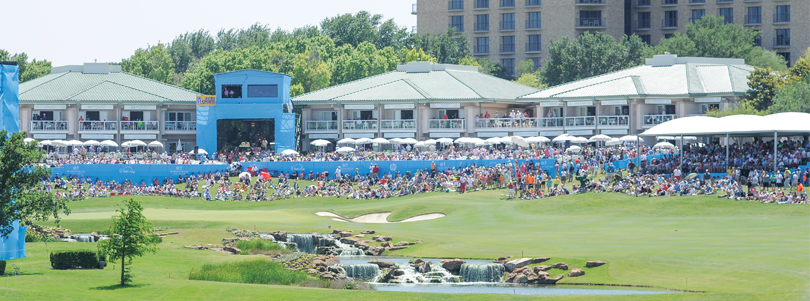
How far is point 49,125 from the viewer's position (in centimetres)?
9262

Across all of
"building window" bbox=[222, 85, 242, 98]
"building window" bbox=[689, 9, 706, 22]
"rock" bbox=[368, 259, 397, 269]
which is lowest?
"rock" bbox=[368, 259, 397, 269]

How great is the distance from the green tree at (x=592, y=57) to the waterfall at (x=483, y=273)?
80.1 meters

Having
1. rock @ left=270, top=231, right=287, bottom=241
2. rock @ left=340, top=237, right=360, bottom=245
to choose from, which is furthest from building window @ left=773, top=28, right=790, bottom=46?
rock @ left=270, top=231, right=287, bottom=241

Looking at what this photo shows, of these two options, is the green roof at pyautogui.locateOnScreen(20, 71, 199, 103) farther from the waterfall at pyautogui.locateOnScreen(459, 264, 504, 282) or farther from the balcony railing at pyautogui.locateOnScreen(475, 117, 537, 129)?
the waterfall at pyautogui.locateOnScreen(459, 264, 504, 282)

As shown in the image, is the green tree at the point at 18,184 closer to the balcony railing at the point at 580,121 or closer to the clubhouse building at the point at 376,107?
the clubhouse building at the point at 376,107

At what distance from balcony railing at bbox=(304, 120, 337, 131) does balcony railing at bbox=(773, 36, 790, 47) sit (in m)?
65.0

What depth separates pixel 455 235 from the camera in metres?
51.7

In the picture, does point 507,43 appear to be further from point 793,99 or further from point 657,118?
point 793,99

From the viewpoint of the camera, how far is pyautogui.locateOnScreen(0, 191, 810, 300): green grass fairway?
33.9 meters

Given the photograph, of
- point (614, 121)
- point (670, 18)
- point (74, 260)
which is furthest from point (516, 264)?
point (670, 18)

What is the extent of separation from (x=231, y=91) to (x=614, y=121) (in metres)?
34.6

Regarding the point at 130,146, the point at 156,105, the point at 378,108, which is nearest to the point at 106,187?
the point at 130,146

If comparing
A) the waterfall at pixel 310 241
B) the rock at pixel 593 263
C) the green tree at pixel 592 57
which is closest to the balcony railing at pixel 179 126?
the waterfall at pixel 310 241

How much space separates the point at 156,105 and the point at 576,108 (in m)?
39.7
